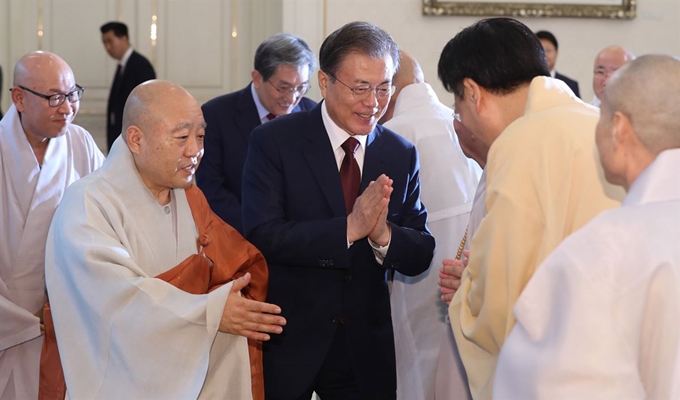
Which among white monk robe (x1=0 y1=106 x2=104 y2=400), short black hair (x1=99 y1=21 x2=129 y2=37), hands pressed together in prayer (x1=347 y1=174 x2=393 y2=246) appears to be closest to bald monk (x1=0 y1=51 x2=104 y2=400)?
white monk robe (x1=0 y1=106 x2=104 y2=400)

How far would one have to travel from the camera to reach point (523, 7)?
6.90 meters

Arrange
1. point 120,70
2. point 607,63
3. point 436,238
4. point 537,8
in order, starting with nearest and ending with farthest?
point 436,238 < point 607,63 < point 537,8 < point 120,70

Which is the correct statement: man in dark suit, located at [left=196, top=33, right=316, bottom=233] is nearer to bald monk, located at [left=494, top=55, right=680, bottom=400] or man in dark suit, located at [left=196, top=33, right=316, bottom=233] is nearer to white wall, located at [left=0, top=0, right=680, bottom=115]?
bald monk, located at [left=494, top=55, right=680, bottom=400]

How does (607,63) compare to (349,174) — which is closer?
(349,174)

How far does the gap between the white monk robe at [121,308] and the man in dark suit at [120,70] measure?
4910mm

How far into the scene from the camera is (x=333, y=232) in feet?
8.82

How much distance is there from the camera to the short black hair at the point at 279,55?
13.6ft

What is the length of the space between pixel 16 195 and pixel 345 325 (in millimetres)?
1441

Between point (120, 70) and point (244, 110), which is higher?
point (244, 110)

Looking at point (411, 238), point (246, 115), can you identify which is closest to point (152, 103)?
point (411, 238)

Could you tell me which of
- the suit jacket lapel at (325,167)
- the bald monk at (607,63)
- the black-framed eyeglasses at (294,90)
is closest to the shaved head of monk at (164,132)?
the suit jacket lapel at (325,167)

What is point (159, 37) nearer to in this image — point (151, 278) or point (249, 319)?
point (151, 278)

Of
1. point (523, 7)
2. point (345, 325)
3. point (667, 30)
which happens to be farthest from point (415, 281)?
point (667, 30)

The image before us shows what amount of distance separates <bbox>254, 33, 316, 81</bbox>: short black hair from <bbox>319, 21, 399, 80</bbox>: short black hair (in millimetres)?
1314
